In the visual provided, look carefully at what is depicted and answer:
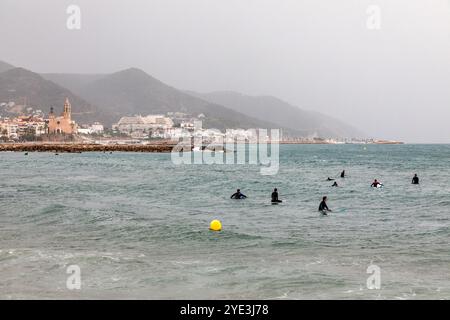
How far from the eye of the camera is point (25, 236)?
75.4 ft

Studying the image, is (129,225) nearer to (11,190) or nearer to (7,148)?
(11,190)

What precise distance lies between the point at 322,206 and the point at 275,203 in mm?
5223

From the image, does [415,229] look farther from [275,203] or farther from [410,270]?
[275,203]

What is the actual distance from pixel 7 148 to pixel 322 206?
484 ft

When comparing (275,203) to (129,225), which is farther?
(275,203)

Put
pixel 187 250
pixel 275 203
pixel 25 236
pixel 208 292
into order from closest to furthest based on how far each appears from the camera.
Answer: pixel 208 292, pixel 187 250, pixel 25 236, pixel 275 203

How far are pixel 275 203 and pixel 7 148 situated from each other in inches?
5604

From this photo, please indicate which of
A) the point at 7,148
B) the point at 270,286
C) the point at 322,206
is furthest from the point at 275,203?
the point at 7,148

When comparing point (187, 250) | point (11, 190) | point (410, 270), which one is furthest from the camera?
point (11, 190)
